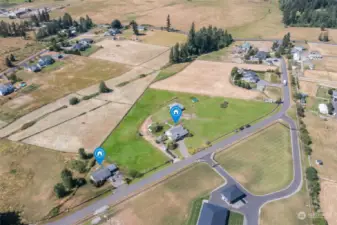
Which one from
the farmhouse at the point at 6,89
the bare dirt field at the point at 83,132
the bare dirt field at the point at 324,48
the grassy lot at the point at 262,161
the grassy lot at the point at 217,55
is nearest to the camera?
the grassy lot at the point at 262,161

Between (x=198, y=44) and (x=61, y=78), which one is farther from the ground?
(x=198, y=44)

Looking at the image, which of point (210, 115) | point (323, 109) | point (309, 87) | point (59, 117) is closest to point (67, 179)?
point (59, 117)

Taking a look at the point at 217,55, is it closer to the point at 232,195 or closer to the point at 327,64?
the point at 327,64

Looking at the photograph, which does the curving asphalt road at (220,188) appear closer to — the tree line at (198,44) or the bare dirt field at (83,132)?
the bare dirt field at (83,132)

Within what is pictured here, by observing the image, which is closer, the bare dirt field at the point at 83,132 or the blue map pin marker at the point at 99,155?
the blue map pin marker at the point at 99,155

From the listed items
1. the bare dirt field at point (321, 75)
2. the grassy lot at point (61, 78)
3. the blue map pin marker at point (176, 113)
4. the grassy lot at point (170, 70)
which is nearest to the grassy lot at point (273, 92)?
the bare dirt field at point (321, 75)

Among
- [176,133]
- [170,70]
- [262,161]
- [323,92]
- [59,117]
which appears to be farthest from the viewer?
[170,70]

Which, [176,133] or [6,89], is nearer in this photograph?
[176,133]

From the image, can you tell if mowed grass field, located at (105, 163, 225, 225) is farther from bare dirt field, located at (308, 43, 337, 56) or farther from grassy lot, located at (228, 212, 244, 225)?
bare dirt field, located at (308, 43, 337, 56)
